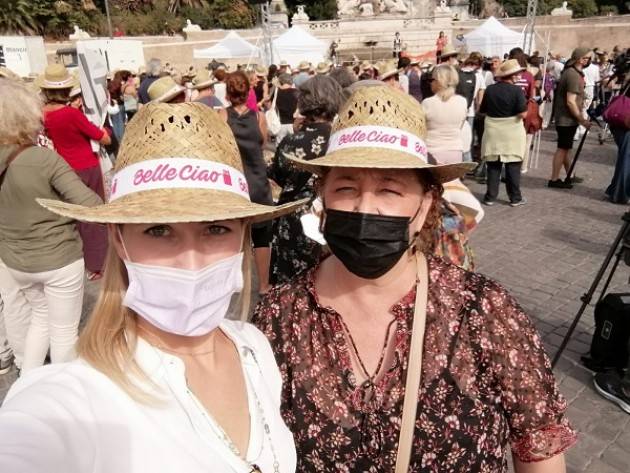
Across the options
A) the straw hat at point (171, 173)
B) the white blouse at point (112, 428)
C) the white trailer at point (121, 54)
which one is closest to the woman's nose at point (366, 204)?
the straw hat at point (171, 173)

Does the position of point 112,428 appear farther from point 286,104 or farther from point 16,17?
point 16,17

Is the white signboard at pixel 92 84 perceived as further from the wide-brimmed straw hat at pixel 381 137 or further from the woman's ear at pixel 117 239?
the woman's ear at pixel 117 239

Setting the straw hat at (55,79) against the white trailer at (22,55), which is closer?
the straw hat at (55,79)

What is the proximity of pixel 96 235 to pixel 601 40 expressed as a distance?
135 ft

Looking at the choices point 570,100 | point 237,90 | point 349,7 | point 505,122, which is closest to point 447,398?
point 237,90

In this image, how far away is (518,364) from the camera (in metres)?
1.60

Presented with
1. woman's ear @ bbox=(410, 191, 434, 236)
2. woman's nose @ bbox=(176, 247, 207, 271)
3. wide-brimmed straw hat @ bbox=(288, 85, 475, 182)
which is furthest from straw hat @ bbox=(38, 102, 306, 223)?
woman's ear @ bbox=(410, 191, 434, 236)

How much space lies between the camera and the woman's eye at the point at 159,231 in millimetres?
Result: 1334

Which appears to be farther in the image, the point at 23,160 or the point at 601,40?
the point at 601,40

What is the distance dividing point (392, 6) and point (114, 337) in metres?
41.2

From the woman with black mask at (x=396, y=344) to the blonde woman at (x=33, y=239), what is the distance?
6.14 feet

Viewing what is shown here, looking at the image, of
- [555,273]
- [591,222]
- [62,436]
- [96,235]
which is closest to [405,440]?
[62,436]

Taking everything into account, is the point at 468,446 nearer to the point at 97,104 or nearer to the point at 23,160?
the point at 23,160

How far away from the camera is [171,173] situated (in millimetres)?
1320
